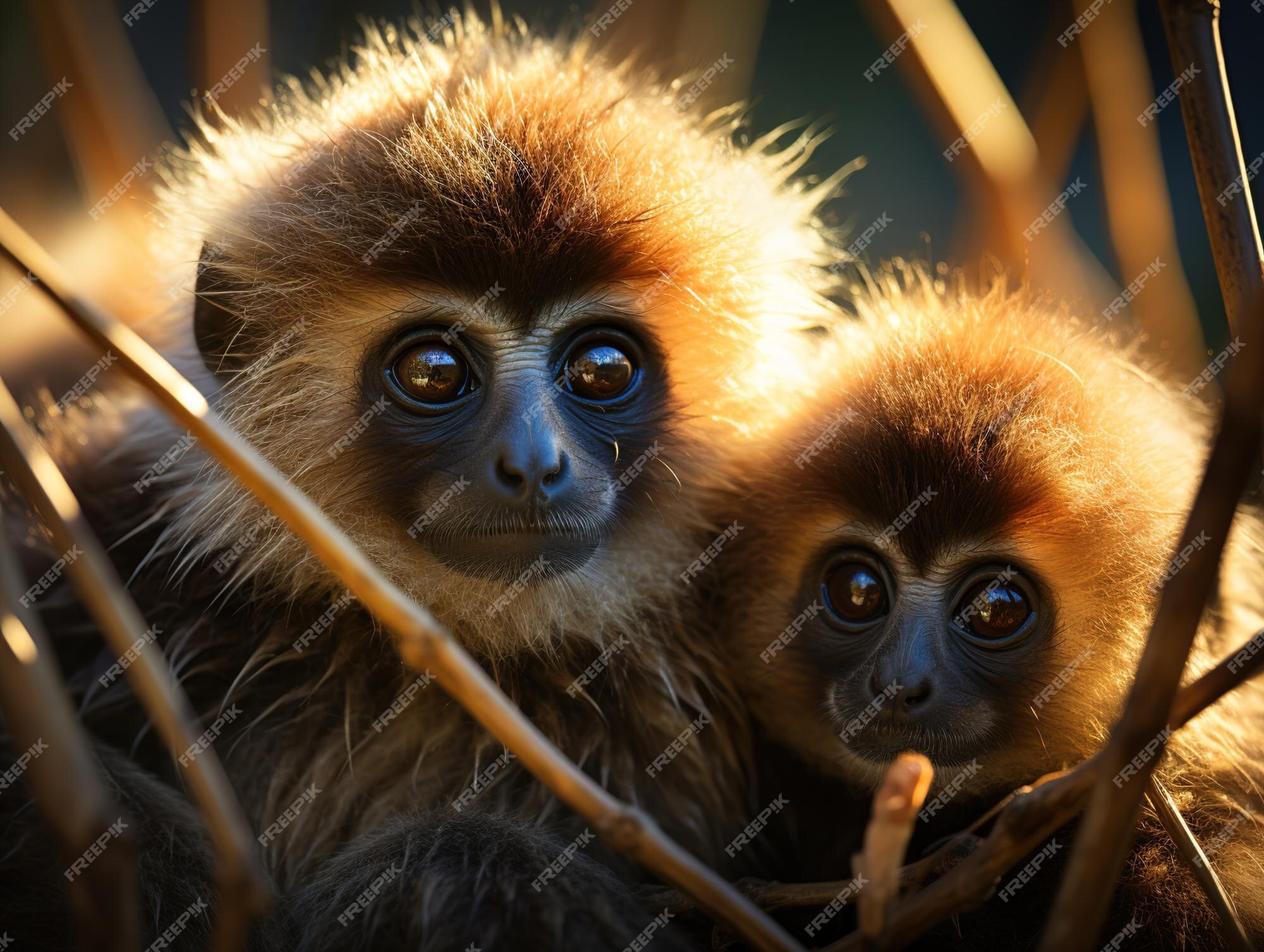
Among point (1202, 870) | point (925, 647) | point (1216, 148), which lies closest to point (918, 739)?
point (925, 647)

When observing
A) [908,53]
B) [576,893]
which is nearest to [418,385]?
[576,893]

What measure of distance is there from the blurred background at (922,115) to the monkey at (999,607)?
2.05 feet

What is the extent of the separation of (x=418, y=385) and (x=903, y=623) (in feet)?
4.49

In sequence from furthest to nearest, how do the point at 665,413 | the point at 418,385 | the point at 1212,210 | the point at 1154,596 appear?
the point at 665,413
the point at 418,385
the point at 1154,596
the point at 1212,210

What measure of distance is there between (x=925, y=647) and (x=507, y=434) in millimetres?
1144

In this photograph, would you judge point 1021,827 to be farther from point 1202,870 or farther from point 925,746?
point 925,746

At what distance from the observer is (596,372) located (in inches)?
116

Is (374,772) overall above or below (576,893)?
above

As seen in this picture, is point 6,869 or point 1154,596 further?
point 1154,596

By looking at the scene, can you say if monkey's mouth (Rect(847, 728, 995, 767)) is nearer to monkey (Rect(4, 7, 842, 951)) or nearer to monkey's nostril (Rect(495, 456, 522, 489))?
monkey (Rect(4, 7, 842, 951))

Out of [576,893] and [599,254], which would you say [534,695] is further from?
[599,254]

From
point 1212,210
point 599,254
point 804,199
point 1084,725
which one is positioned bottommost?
point 1084,725

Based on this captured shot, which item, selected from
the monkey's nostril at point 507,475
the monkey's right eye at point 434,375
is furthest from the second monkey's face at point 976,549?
the monkey's right eye at point 434,375

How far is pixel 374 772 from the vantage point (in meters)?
2.85
